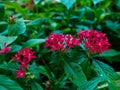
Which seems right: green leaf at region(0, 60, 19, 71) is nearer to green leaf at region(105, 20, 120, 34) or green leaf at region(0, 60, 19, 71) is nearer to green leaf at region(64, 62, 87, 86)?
green leaf at region(64, 62, 87, 86)

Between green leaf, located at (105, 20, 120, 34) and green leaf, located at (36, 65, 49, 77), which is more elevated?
green leaf, located at (36, 65, 49, 77)

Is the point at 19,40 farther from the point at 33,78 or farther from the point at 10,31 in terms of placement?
the point at 33,78

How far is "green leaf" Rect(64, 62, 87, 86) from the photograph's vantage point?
4.53ft

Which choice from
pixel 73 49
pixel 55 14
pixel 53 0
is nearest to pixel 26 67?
pixel 73 49

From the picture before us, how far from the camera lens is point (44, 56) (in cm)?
190

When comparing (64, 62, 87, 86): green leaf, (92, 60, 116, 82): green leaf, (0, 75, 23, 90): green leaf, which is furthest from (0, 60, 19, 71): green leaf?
(92, 60, 116, 82): green leaf

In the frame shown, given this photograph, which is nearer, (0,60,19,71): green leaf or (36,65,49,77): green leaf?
(0,60,19,71): green leaf

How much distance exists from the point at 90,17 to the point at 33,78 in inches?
46.0

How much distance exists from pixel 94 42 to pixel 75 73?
0.51ft

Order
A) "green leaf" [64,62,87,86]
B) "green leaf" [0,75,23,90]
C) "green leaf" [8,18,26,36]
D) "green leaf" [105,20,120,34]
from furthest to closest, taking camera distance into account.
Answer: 1. "green leaf" [105,20,120,34]
2. "green leaf" [8,18,26,36]
3. "green leaf" [64,62,87,86]
4. "green leaf" [0,75,23,90]

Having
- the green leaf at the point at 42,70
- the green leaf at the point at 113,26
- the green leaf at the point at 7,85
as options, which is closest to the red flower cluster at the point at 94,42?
the green leaf at the point at 42,70

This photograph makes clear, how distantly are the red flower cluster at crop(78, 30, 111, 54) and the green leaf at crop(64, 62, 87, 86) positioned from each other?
91mm

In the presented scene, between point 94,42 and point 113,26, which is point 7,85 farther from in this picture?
point 113,26

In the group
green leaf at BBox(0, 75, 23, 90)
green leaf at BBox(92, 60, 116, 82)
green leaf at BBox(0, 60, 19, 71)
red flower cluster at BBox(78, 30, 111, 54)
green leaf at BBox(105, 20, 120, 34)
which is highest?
red flower cluster at BBox(78, 30, 111, 54)
